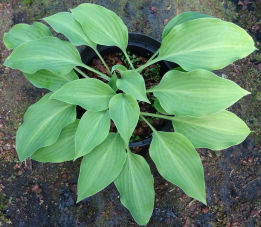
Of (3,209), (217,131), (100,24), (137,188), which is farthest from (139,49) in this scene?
(3,209)

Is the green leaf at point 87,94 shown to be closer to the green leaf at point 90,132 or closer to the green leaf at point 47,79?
the green leaf at point 90,132

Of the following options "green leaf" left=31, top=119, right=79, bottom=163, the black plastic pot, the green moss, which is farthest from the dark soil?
the green moss

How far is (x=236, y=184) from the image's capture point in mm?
1728

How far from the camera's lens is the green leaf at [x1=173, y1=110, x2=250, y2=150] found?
1241 mm

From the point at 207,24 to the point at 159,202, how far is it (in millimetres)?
1082

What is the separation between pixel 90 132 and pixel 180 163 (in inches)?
16.8

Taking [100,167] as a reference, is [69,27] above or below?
above

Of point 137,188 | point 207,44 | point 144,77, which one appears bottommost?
point 137,188

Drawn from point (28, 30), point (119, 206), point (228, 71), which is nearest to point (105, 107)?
point (28, 30)

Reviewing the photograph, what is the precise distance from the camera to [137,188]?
1301 millimetres

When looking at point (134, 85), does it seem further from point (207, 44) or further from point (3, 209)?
point (3, 209)

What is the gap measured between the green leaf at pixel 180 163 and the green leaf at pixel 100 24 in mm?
533

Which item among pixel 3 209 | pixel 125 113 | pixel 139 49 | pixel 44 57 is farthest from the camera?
pixel 3 209

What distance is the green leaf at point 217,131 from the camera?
1.24m
